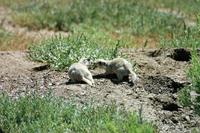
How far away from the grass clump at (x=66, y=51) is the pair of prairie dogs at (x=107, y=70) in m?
0.86

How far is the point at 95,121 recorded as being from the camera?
24.2 feet

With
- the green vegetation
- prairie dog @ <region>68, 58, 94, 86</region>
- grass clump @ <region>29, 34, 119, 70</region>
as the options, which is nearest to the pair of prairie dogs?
prairie dog @ <region>68, 58, 94, 86</region>

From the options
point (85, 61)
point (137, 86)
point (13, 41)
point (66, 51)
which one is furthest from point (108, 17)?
point (137, 86)

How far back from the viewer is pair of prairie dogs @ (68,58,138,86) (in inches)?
364

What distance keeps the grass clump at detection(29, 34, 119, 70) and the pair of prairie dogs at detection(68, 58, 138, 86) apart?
2.81 feet

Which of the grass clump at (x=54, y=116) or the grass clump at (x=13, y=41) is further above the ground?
the grass clump at (x=54, y=116)

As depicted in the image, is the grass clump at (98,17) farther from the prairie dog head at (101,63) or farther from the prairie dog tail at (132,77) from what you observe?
the prairie dog tail at (132,77)

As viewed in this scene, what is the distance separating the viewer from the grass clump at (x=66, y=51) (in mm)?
10523

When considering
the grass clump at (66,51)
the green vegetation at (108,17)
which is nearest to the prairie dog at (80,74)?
the grass clump at (66,51)

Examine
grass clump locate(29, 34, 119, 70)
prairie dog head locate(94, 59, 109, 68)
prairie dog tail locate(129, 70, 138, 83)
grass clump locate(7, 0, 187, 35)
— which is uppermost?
prairie dog head locate(94, 59, 109, 68)

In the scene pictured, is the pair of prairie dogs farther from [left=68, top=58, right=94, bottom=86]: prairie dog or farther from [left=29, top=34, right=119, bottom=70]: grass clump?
[left=29, top=34, right=119, bottom=70]: grass clump

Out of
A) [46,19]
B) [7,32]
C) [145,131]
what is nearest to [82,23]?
[46,19]

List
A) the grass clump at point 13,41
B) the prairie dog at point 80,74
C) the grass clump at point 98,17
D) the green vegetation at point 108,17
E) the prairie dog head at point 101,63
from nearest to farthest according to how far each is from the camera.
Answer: the prairie dog at point 80,74
the prairie dog head at point 101,63
the grass clump at point 13,41
the green vegetation at point 108,17
the grass clump at point 98,17

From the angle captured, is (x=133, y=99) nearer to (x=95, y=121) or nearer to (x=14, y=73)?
(x=95, y=121)
